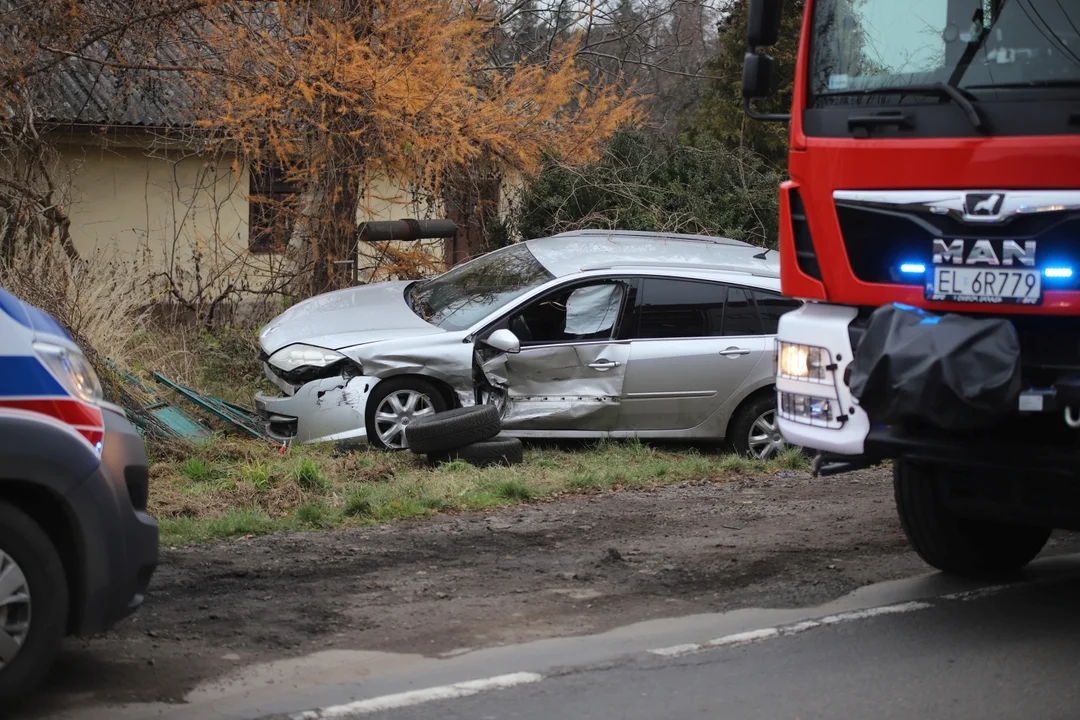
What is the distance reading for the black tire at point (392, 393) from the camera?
8672 millimetres

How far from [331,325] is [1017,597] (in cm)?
537

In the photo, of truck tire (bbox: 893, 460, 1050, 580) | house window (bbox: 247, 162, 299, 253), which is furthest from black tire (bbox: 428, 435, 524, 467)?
house window (bbox: 247, 162, 299, 253)

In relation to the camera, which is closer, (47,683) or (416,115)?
(47,683)

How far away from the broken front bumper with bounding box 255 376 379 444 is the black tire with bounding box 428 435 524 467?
2.16ft

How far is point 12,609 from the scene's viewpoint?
381 cm

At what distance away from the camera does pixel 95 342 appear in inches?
373

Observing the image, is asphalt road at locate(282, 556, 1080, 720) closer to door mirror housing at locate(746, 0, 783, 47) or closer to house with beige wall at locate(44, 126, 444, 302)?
door mirror housing at locate(746, 0, 783, 47)

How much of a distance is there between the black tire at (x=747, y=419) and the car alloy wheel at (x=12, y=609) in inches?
247

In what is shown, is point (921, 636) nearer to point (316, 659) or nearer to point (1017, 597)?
point (1017, 597)

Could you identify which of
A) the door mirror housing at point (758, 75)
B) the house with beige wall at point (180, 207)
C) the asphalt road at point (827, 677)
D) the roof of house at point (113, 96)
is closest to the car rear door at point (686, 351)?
the door mirror housing at point (758, 75)

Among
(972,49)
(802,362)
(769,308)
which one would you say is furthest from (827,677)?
(769,308)

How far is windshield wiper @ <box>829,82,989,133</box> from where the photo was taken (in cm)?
486

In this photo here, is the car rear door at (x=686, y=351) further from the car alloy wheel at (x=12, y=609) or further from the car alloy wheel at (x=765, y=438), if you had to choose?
the car alloy wheel at (x=12, y=609)

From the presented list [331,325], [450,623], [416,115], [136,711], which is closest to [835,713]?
[450,623]
